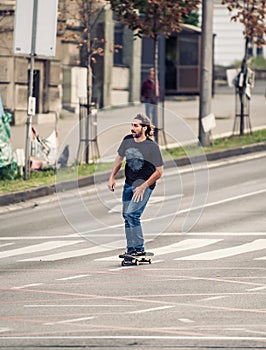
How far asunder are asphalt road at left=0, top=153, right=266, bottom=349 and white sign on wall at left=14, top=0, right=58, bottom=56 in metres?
2.81

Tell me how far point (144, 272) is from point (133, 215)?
1019mm

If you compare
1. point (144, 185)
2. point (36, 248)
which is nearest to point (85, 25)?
point (36, 248)

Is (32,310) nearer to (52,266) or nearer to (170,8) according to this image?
(52,266)

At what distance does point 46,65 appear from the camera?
3947 centimetres

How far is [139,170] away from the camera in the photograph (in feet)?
55.0

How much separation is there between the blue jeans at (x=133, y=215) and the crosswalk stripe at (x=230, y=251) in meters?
0.69

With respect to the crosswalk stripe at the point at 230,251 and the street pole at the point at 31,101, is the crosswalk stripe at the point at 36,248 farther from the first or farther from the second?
the street pole at the point at 31,101

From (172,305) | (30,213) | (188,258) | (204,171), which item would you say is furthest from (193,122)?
(172,305)

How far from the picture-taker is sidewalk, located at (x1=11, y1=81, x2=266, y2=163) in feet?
87.7

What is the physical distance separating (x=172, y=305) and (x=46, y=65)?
1051 inches

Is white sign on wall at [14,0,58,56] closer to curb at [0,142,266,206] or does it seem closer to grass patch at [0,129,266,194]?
grass patch at [0,129,266,194]

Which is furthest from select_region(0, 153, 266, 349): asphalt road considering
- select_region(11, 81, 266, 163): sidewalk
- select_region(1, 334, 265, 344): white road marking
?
select_region(11, 81, 266, 163): sidewalk

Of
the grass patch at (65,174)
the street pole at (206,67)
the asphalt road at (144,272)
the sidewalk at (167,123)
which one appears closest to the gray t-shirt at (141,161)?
the asphalt road at (144,272)

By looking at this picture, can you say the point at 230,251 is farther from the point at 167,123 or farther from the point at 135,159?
the point at 167,123
